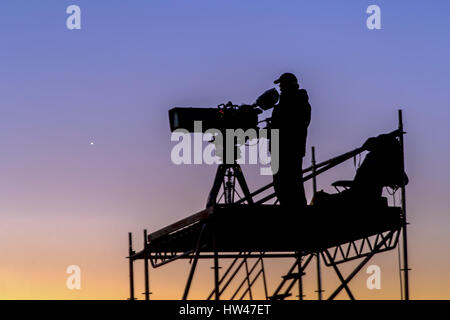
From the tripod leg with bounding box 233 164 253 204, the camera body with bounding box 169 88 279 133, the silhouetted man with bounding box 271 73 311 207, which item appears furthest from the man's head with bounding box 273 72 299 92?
the tripod leg with bounding box 233 164 253 204

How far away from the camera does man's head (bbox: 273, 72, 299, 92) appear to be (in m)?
21.0

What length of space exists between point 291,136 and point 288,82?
3.20 ft

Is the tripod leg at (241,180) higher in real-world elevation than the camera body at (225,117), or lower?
lower

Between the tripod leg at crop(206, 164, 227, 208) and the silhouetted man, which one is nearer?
the silhouetted man

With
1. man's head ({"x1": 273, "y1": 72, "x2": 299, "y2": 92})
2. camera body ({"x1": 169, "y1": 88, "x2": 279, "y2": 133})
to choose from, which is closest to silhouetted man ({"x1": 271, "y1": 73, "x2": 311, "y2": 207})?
man's head ({"x1": 273, "y1": 72, "x2": 299, "y2": 92})

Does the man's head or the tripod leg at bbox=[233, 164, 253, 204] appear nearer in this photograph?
the man's head

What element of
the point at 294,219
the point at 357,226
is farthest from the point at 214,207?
the point at 357,226

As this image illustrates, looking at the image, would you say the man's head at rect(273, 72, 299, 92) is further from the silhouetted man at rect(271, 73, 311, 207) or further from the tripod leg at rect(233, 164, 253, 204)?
the tripod leg at rect(233, 164, 253, 204)

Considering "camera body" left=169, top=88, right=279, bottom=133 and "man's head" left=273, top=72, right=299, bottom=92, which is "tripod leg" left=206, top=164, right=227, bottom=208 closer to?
"camera body" left=169, top=88, right=279, bottom=133

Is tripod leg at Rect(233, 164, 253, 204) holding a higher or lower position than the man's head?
lower

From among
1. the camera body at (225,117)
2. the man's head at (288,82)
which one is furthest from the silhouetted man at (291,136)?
the camera body at (225,117)

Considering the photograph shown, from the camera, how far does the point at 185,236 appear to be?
22.4 metres

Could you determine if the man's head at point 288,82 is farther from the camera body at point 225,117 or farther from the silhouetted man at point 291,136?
the camera body at point 225,117

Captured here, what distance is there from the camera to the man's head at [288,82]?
21.0 meters
